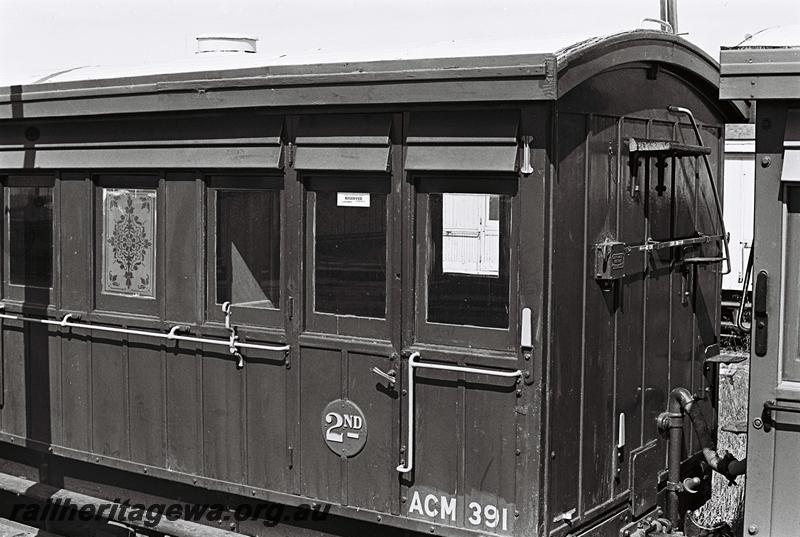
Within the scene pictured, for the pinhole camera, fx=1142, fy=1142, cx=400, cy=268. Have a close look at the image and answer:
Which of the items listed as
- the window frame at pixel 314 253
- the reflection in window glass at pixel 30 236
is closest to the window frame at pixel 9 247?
the reflection in window glass at pixel 30 236

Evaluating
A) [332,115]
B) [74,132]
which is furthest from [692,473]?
[74,132]

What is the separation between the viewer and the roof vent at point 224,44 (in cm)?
763

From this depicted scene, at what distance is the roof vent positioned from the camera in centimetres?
763

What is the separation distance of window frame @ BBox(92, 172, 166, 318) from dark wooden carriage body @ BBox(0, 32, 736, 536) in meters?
0.01

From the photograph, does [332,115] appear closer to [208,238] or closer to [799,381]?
[208,238]

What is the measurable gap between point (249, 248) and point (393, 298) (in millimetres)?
1058

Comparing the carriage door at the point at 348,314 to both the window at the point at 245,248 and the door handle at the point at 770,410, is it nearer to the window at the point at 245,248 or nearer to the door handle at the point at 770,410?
Answer: the window at the point at 245,248

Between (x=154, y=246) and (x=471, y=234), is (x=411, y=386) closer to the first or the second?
(x=471, y=234)

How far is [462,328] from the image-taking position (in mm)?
5652

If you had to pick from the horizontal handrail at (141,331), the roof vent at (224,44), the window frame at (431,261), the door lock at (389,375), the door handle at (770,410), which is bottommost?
the door handle at (770,410)

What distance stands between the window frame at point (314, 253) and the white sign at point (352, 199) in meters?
0.02

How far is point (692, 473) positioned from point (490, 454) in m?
2.07

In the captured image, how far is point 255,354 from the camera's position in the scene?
21.0 ft

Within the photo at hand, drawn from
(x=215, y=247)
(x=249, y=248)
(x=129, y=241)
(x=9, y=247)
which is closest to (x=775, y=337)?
(x=249, y=248)
